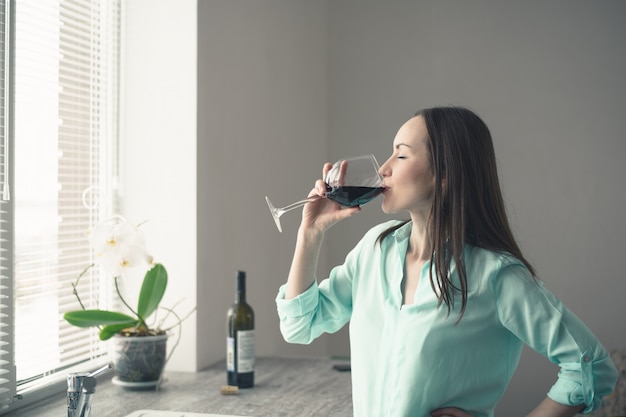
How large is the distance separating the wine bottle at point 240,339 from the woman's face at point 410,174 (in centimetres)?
62

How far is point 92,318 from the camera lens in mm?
1732

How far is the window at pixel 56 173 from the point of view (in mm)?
1704

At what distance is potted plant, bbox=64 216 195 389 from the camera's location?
174 centimetres

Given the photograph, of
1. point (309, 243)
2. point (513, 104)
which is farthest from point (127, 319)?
point (513, 104)

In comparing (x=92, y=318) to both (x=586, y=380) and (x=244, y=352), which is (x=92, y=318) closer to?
(x=244, y=352)

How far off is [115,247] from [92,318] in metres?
0.18

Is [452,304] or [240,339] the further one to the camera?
[240,339]

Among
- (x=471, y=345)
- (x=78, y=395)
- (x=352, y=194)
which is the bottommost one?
(x=78, y=395)

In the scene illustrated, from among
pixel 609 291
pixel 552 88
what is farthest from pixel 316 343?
pixel 552 88

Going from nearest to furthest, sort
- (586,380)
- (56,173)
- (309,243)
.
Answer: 1. (586,380)
2. (309,243)
3. (56,173)

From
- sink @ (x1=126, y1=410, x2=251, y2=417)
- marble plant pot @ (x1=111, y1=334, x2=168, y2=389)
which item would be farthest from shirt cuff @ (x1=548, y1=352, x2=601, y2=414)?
marble plant pot @ (x1=111, y1=334, x2=168, y2=389)

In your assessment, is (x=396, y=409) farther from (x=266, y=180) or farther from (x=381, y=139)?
(x=381, y=139)

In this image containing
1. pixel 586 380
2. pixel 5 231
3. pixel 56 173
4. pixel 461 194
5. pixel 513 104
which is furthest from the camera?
pixel 513 104

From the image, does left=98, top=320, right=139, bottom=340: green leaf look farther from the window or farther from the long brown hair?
the long brown hair
